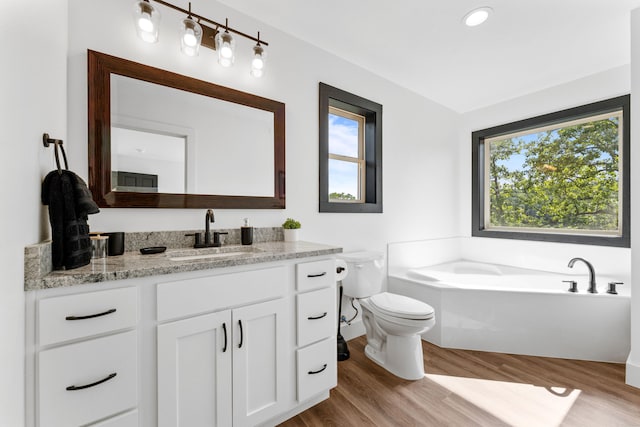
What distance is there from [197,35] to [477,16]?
1.81 m

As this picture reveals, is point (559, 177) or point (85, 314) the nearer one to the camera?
point (85, 314)

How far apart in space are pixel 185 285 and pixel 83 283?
0.33 meters

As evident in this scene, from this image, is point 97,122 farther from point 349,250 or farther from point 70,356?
point 349,250

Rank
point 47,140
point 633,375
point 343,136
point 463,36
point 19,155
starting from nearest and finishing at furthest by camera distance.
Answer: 1. point 19,155
2. point 47,140
3. point 633,375
4. point 463,36
5. point 343,136

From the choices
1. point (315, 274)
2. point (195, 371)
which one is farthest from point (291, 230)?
point (195, 371)

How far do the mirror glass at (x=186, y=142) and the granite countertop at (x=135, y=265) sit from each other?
40cm

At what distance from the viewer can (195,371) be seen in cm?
121

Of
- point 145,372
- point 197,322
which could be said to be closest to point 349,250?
point 197,322

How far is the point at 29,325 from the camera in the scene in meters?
0.89

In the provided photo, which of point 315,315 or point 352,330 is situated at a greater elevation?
point 315,315

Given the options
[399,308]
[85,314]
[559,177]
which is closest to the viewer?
[85,314]

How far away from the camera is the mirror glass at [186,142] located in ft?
4.99

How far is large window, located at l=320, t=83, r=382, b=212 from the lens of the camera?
2.34 meters

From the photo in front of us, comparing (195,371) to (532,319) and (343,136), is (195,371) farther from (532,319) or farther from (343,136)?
(532,319)
